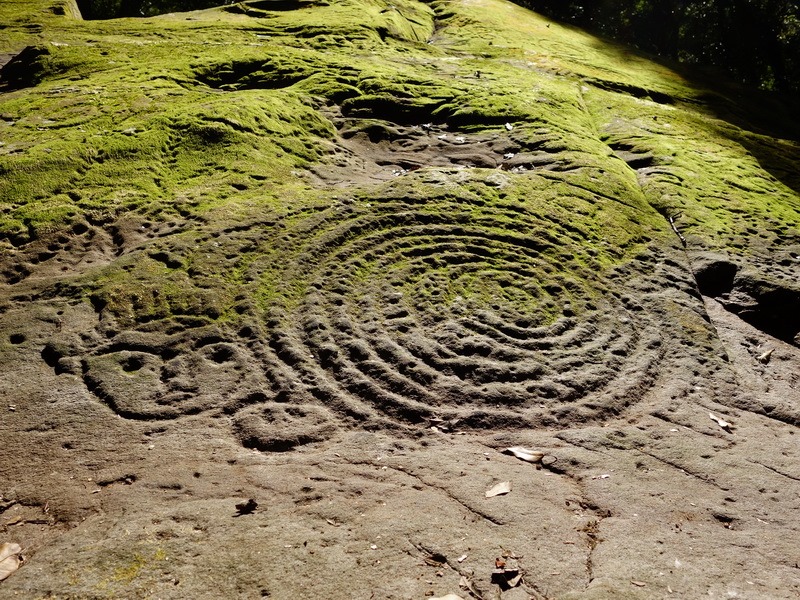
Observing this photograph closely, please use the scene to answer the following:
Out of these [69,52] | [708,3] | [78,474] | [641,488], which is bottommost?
[78,474]

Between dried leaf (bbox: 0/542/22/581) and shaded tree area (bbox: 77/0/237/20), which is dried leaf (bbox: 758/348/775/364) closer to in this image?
dried leaf (bbox: 0/542/22/581)

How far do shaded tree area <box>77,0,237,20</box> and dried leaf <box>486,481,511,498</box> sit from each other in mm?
21214

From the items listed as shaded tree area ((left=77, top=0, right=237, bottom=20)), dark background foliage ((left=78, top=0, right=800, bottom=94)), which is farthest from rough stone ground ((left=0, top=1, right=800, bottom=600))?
shaded tree area ((left=77, top=0, right=237, bottom=20))

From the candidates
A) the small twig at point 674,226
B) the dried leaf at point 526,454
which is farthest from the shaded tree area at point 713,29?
the dried leaf at point 526,454

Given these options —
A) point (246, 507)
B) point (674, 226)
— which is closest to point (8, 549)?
point (246, 507)

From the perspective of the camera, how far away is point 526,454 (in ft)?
10.5

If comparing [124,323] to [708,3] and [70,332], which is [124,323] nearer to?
[70,332]

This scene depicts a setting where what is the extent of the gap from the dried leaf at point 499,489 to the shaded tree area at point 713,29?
18.5 m

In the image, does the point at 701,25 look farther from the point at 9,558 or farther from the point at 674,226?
the point at 9,558

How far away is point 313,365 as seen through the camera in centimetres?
358

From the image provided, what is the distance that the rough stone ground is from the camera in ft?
8.09

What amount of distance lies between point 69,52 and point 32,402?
5.92 metres

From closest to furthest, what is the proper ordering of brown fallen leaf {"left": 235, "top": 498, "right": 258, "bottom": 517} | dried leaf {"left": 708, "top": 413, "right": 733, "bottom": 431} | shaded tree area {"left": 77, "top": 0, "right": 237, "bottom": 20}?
brown fallen leaf {"left": 235, "top": 498, "right": 258, "bottom": 517} < dried leaf {"left": 708, "top": 413, "right": 733, "bottom": 431} < shaded tree area {"left": 77, "top": 0, "right": 237, "bottom": 20}

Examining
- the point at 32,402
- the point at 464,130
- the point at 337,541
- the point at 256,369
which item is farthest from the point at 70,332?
the point at 464,130
